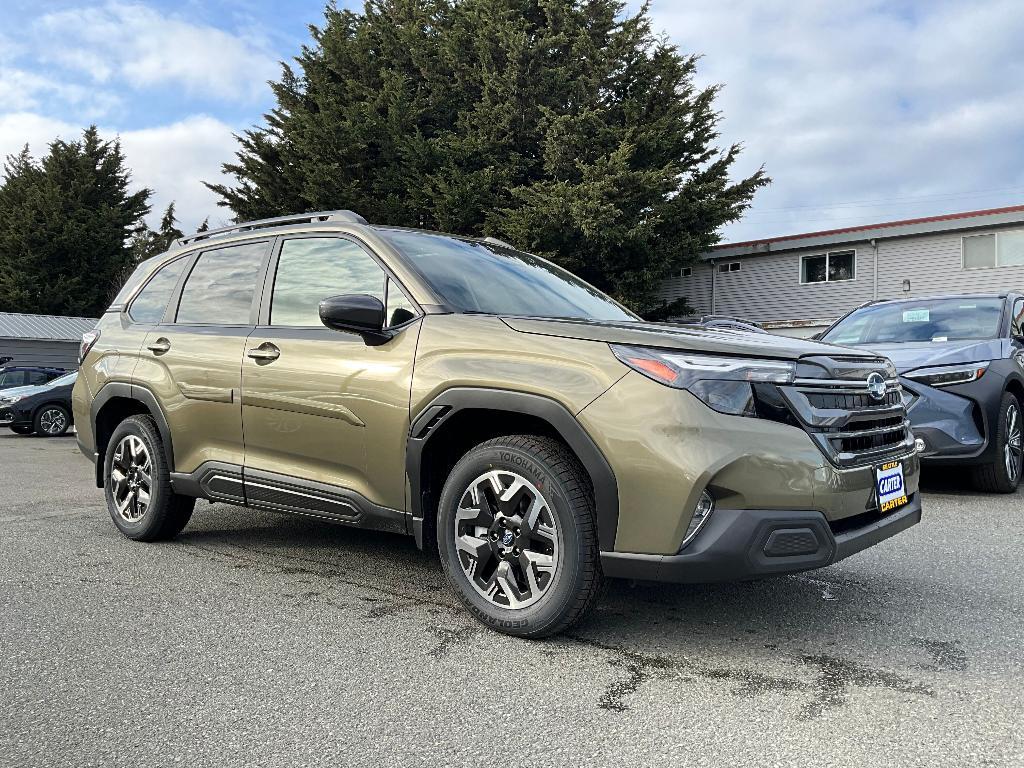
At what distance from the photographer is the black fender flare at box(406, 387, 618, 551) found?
10.0ft

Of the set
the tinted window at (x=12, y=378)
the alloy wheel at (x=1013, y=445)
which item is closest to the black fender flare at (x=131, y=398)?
the alloy wheel at (x=1013, y=445)

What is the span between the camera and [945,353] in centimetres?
662

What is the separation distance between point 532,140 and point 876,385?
81.8 ft

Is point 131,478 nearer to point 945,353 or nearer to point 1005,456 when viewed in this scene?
point 945,353

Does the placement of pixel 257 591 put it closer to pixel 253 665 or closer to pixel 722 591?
pixel 253 665

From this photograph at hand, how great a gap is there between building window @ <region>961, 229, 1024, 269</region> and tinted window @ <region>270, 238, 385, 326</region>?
22.1m

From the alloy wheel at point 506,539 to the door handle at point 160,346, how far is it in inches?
93.9

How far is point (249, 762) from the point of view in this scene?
7.62ft

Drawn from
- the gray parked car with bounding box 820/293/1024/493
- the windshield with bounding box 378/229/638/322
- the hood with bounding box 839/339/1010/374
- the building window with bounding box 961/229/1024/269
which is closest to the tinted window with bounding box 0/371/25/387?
the windshield with bounding box 378/229/638/322

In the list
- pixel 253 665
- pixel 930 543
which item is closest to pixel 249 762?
pixel 253 665

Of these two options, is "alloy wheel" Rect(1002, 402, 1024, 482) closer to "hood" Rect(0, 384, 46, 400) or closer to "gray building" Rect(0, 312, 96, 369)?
"hood" Rect(0, 384, 46, 400)

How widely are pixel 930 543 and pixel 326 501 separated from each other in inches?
138

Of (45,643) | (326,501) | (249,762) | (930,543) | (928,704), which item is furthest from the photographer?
(930,543)

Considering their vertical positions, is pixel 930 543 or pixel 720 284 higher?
pixel 720 284
